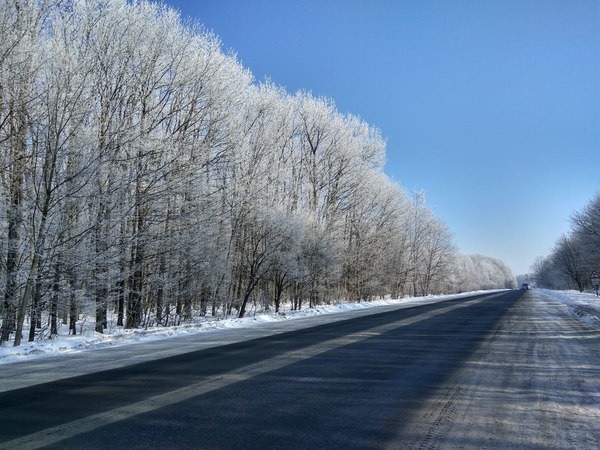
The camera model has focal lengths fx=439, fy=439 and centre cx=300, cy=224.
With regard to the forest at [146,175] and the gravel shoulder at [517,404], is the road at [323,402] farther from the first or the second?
the forest at [146,175]

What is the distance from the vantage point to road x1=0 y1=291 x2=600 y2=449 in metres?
4.17

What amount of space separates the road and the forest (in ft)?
23.1

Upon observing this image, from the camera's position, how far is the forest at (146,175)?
41.9 feet

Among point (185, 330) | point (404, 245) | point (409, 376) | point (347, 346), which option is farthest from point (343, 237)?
point (409, 376)

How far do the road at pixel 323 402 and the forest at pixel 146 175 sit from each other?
23.1 feet

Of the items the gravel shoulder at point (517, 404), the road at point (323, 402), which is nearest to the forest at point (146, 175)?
the road at point (323, 402)

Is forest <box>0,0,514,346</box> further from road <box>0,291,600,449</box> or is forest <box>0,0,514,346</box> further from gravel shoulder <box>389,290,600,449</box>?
gravel shoulder <box>389,290,600,449</box>

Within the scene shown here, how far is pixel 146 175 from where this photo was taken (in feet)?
57.3

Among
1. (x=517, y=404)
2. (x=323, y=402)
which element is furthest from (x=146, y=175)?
(x=517, y=404)

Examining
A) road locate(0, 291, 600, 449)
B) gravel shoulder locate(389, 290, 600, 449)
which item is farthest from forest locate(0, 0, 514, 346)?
A: gravel shoulder locate(389, 290, 600, 449)

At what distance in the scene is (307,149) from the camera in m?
38.1

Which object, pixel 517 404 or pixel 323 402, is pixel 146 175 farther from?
pixel 517 404

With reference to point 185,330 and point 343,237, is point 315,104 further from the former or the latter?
point 185,330

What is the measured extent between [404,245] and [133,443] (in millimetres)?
55325
